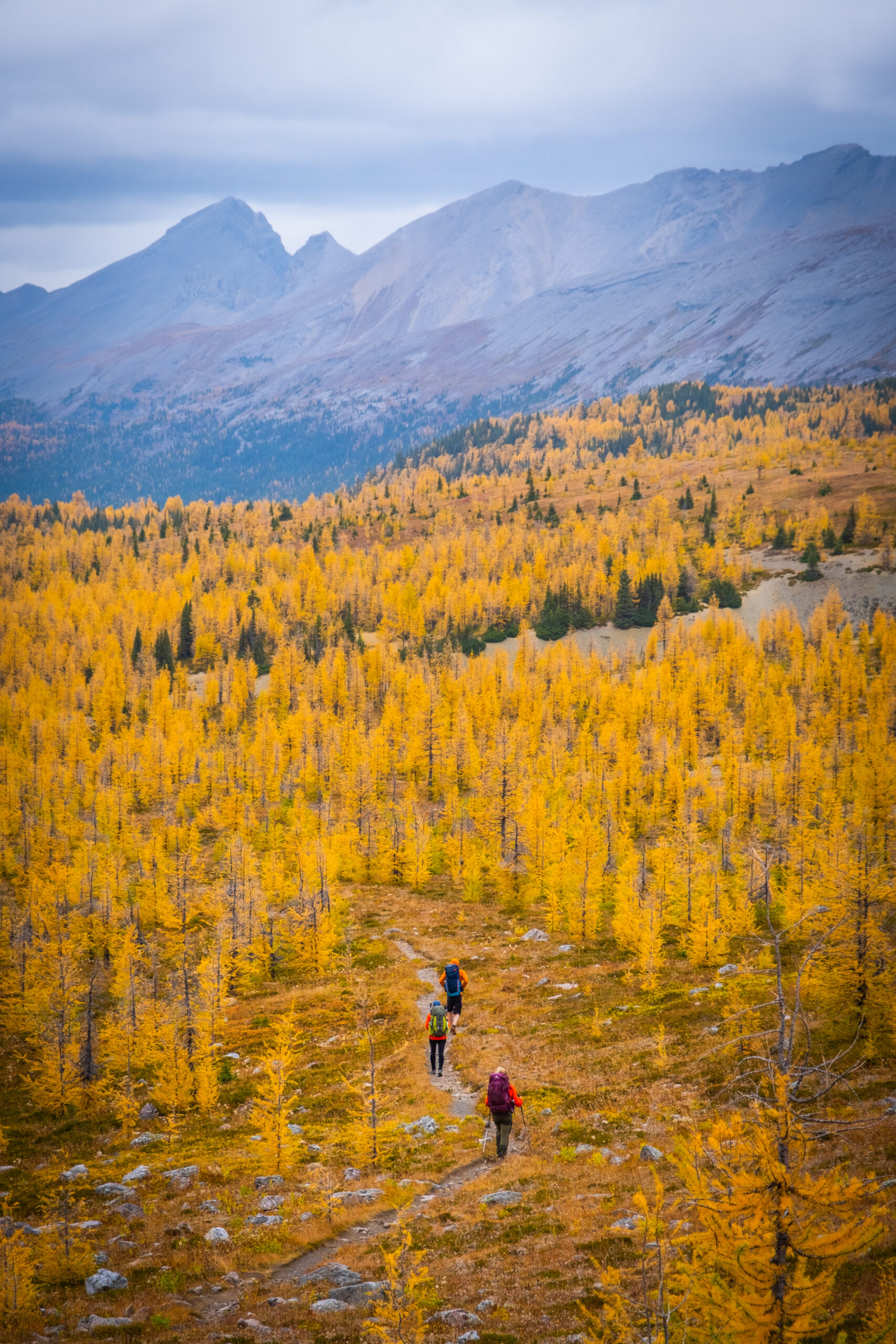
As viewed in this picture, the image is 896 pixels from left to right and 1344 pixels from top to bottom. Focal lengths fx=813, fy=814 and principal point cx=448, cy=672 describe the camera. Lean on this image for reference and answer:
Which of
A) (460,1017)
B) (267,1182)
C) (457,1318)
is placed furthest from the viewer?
(460,1017)

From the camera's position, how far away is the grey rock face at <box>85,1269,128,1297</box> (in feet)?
57.3

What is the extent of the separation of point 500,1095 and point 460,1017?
15.7 m

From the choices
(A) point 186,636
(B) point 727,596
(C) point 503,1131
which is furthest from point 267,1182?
(B) point 727,596

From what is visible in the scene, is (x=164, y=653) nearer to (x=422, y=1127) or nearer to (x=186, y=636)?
(x=186, y=636)

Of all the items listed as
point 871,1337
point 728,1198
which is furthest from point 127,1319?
point 871,1337

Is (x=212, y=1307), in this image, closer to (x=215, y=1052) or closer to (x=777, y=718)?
(x=215, y=1052)

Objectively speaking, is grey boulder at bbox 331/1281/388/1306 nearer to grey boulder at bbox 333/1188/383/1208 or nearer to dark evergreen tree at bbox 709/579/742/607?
grey boulder at bbox 333/1188/383/1208

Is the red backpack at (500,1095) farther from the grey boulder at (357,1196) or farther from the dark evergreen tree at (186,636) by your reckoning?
the dark evergreen tree at (186,636)

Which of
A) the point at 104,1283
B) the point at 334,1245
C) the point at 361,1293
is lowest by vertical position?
A: the point at 334,1245

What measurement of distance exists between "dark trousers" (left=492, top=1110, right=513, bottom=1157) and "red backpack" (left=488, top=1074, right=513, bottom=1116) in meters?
0.15

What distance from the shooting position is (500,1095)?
2139 centimetres

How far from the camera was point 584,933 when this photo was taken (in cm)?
5503

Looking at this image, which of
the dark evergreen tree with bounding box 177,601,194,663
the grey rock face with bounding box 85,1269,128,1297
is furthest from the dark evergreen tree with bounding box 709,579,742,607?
the grey rock face with bounding box 85,1269,128,1297

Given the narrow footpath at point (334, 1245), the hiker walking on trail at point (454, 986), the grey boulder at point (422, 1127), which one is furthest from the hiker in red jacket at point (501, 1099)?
the hiker walking on trail at point (454, 986)
